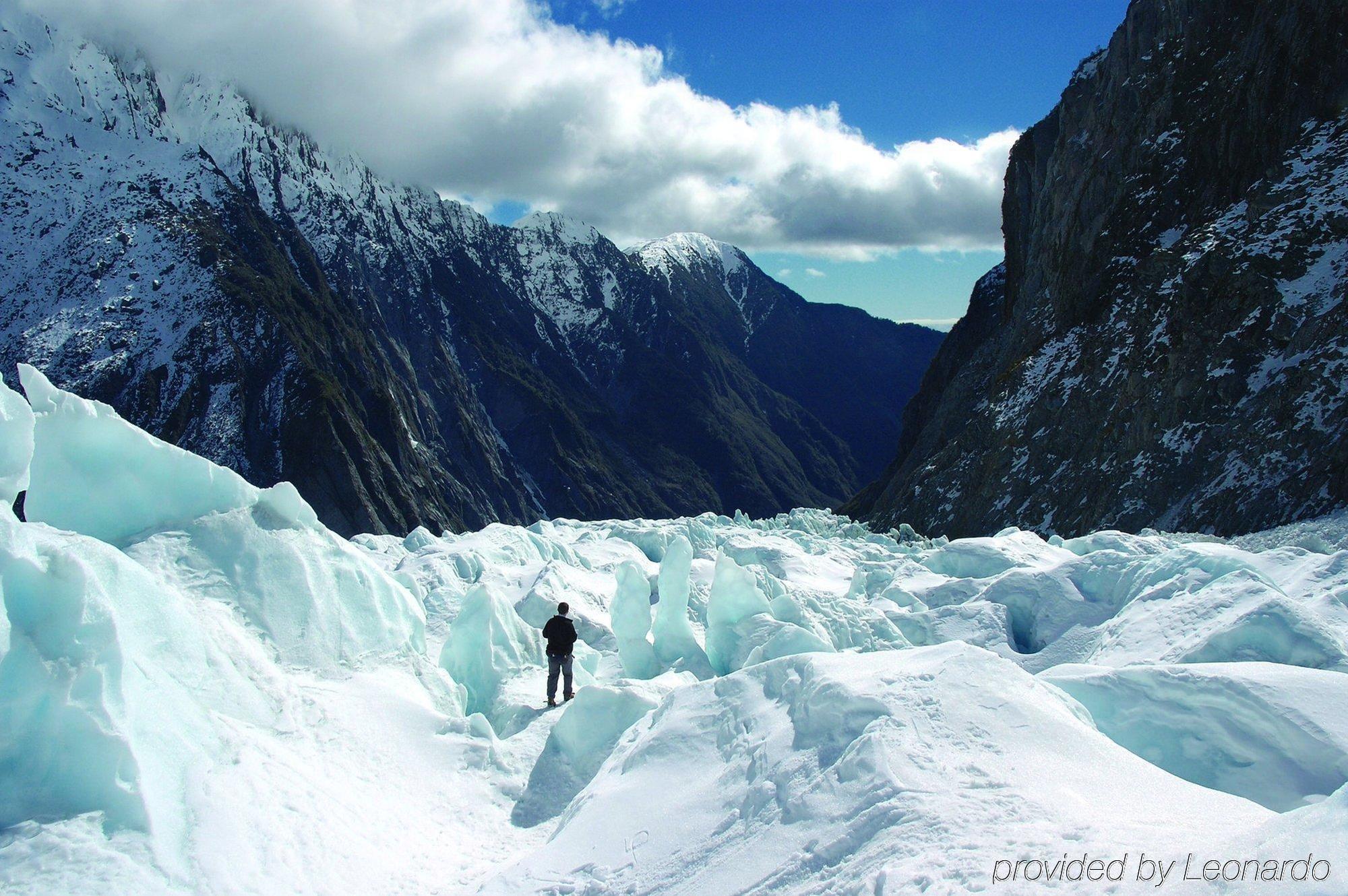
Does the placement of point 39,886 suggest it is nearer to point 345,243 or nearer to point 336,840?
point 336,840

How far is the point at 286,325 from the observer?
97.7 meters

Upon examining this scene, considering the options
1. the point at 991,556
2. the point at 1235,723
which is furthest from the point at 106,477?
the point at 991,556

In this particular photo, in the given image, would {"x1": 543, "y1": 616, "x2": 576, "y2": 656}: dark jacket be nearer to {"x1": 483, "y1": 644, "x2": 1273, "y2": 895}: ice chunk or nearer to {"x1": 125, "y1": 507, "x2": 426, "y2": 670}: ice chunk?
{"x1": 125, "y1": 507, "x2": 426, "y2": 670}: ice chunk

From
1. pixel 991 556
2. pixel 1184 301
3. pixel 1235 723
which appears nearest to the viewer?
pixel 1235 723

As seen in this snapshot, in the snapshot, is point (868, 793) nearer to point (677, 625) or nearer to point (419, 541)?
point (677, 625)

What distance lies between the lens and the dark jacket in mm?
10562

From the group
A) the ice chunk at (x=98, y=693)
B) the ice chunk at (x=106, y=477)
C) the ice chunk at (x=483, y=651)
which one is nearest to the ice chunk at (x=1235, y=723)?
the ice chunk at (x=483, y=651)

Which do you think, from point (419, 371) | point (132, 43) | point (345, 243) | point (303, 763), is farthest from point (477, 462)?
point (303, 763)

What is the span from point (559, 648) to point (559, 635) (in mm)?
197

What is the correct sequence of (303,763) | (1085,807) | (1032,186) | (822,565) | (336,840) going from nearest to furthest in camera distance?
(1085,807) < (336,840) < (303,763) < (822,565) < (1032,186)

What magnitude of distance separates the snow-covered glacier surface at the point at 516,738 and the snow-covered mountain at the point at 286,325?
80.1 metres

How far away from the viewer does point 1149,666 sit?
25.7ft

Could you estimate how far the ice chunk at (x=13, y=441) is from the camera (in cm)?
735

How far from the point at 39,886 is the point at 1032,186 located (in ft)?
222
